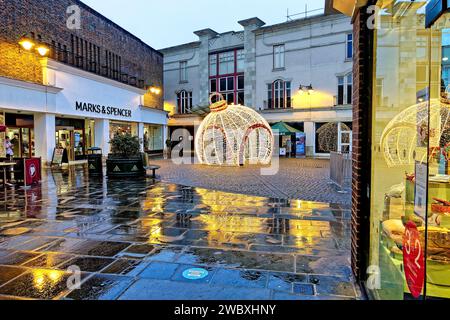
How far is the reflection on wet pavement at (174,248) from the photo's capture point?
132 inches

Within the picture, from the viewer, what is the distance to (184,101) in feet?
116

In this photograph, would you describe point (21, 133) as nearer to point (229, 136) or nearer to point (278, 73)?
point (229, 136)

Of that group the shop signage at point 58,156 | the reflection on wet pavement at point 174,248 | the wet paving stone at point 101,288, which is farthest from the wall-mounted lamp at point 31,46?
the wet paving stone at point 101,288

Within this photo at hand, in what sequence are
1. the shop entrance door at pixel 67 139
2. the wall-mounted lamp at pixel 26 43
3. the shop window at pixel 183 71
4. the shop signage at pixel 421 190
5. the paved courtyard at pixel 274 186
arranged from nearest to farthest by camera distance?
the shop signage at pixel 421 190, the paved courtyard at pixel 274 186, the wall-mounted lamp at pixel 26 43, the shop entrance door at pixel 67 139, the shop window at pixel 183 71

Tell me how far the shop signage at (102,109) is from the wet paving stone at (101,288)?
58.8 ft

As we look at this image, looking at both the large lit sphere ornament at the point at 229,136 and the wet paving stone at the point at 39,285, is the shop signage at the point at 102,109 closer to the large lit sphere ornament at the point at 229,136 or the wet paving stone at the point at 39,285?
the large lit sphere ornament at the point at 229,136

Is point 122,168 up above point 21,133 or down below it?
below

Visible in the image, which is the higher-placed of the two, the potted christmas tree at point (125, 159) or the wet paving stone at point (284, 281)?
the potted christmas tree at point (125, 159)


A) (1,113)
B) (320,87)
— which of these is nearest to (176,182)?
(1,113)

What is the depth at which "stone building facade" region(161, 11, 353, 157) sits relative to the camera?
85.7 ft

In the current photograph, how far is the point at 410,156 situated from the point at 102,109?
70.8 feet

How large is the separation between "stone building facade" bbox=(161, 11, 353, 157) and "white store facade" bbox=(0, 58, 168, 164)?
917 centimetres

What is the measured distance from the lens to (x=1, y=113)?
52.5ft

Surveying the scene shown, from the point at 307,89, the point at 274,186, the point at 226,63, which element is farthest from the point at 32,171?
the point at 226,63
